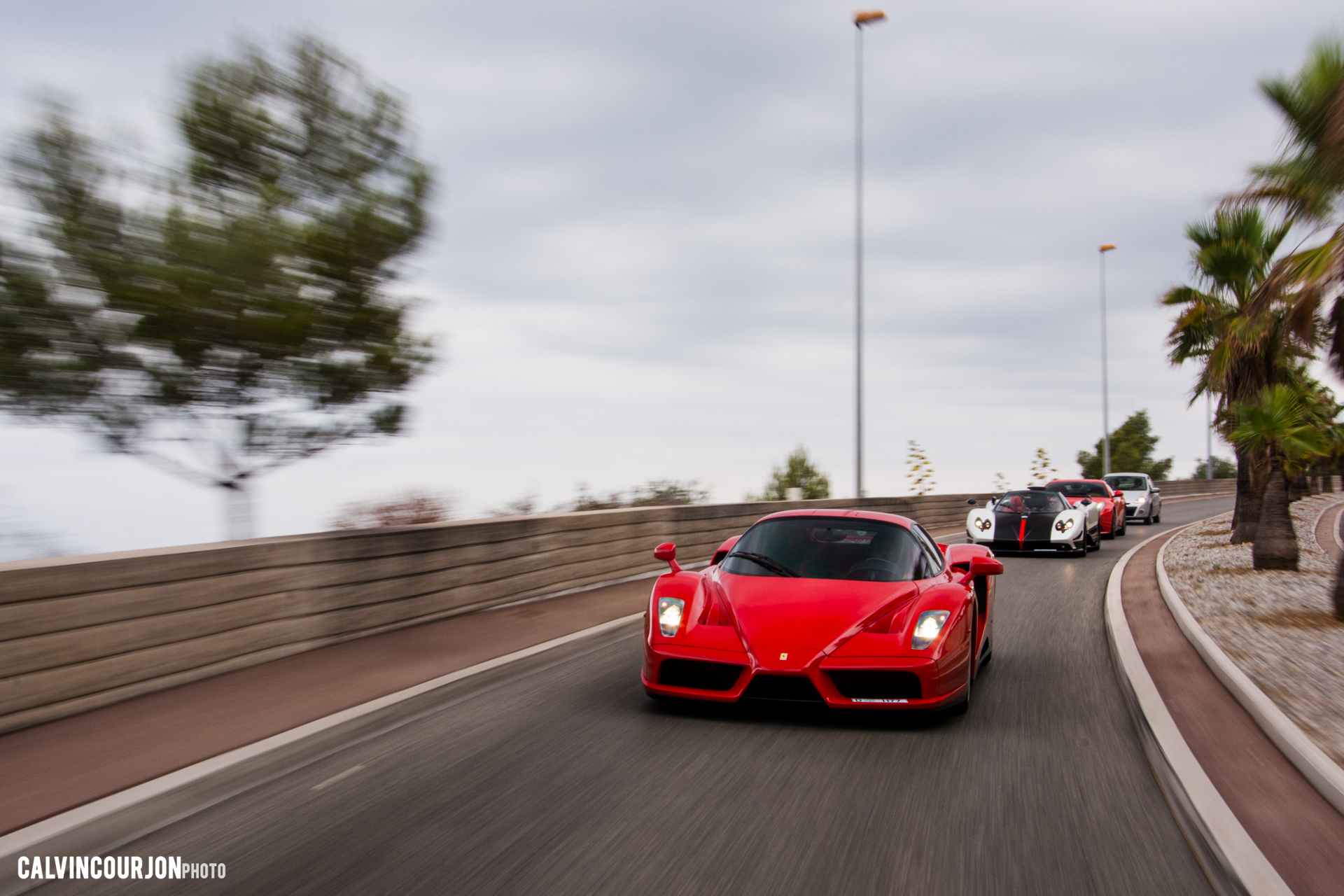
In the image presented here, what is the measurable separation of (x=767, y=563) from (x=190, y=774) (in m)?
3.65

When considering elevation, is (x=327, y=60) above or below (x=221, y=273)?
above

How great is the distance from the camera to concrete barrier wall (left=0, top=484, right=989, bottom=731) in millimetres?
5746

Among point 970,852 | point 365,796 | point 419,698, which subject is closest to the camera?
point 970,852

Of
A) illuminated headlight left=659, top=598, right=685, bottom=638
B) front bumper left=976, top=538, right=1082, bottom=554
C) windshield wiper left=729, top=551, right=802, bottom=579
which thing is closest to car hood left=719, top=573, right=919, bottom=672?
windshield wiper left=729, top=551, right=802, bottom=579

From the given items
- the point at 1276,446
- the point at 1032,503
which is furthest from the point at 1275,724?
the point at 1032,503

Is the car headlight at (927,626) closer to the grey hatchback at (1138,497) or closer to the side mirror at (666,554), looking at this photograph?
the side mirror at (666,554)

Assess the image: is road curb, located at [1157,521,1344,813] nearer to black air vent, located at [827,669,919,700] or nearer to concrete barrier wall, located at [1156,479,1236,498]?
black air vent, located at [827,669,919,700]

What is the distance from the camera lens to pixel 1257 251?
62.2 ft

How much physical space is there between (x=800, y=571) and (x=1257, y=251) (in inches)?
657

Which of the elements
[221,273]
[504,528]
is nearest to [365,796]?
[221,273]

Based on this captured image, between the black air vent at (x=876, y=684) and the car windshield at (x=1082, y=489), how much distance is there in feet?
69.2

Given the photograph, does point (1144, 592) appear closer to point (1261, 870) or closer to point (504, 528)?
point (504, 528)

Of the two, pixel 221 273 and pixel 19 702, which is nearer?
pixel 19 702

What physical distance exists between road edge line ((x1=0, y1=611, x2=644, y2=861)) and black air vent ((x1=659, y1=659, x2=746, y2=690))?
1746mm
